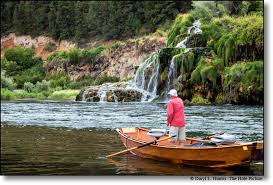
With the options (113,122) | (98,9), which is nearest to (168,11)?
(98,9)

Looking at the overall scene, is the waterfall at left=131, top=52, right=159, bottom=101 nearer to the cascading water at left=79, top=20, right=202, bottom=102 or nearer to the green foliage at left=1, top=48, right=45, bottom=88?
the cascading water at left=79, top=20, right=202, bottom=102

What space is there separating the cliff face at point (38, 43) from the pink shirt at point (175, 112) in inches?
234

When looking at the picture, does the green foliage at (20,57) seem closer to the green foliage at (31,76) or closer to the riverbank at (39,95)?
the green foliage at (31,76)

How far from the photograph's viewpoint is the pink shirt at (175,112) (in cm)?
609

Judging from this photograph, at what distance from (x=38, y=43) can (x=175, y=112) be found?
309 inches

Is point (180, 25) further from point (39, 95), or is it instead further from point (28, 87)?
point (39, 95)

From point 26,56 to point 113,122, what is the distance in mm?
5466

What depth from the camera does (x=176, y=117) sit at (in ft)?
20.3

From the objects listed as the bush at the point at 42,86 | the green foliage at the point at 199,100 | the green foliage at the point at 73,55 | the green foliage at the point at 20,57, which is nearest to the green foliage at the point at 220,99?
the green foliage at the point at 199,100

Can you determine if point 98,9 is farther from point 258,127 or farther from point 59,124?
point 258,127

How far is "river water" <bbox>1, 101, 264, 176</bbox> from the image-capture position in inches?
230

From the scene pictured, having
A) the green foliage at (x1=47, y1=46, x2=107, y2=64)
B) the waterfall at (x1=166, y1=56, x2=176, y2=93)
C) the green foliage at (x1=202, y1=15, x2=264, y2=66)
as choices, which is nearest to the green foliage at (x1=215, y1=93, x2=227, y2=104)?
the green foliage at (x1=202, y1=15, x2=264, y2=66)

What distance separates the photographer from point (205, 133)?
26.1 feet

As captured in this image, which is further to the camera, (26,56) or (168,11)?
(168,11)
